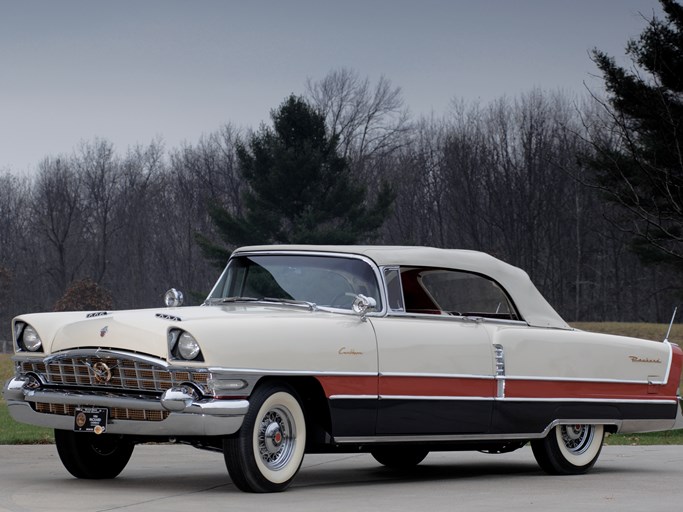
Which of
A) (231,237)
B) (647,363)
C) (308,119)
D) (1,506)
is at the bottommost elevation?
(1,506)

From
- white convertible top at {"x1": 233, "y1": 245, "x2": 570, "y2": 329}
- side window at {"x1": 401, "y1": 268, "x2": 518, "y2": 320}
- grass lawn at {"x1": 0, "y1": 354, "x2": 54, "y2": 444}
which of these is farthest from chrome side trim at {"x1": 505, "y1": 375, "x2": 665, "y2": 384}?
grass lawn at {"x1": 0, "y1": 354, "x2": 54, "y2": 444}

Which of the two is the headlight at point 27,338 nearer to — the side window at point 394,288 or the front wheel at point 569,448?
the side window at point 394,288

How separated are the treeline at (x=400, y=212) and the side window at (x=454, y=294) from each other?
48.9 metres

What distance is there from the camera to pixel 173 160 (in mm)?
86312

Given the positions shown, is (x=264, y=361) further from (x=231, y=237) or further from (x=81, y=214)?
(x=81, y=214)

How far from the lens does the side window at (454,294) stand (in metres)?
10.4

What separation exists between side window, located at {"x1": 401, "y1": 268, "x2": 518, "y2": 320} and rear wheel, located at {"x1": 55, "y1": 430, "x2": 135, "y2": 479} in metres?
2.60

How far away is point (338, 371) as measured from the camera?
8.80 m

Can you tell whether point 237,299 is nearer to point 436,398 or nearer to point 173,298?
point 173,298

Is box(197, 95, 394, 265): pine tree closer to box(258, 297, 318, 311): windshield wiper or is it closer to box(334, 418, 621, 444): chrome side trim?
box(334, 418, 621, 444): chrome side trim

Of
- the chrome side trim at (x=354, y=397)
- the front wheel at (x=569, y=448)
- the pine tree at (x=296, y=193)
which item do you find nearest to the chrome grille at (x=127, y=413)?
the chrome side trim at (x=354, y=397)

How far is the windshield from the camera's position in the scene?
9.51 m

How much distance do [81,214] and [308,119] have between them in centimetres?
3351

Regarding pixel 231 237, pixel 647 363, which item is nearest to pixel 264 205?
pixel 231 237
